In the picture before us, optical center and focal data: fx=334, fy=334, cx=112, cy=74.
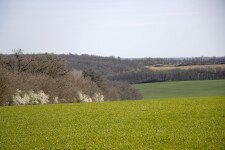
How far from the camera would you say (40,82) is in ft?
229

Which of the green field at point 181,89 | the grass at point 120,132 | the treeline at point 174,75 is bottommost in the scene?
the green field at point 181,89

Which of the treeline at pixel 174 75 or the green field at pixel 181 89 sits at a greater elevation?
the treeline at pixel 174 75

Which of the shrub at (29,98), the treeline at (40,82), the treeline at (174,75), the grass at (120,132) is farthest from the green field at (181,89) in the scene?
the grass at (120,132)

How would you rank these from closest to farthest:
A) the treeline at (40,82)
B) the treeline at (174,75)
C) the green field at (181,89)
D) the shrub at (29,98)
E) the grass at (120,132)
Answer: the grass at (120,132)
the treeline at (40,82)
the shrub at (29,98)
the green field at (181,89)
the treeline at (174,75)

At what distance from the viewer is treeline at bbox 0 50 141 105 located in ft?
194

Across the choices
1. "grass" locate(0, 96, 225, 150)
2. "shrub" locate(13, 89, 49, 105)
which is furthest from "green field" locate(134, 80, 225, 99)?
"grass" locate(0, 96, 225, 150)

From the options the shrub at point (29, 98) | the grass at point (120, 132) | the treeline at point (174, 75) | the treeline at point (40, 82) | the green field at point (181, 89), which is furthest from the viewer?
the treeline at point (174, 75)

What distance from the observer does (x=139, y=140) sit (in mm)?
18641

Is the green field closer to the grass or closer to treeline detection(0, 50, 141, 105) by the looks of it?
treeline detection(0, 50, 141, 105)

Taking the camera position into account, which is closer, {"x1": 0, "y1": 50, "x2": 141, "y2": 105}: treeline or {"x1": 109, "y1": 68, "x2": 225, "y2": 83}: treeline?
{"x1": 0, "y1": 50, "x2": 141, "y2": 105}: treeline

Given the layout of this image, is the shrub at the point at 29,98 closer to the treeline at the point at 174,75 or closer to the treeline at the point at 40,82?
the treeline at the point at 40,82

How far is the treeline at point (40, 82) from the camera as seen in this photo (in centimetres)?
5903

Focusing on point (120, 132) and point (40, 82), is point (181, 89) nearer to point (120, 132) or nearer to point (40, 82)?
point (40, 82)

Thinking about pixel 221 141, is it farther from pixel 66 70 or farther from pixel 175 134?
pixel 66 70
